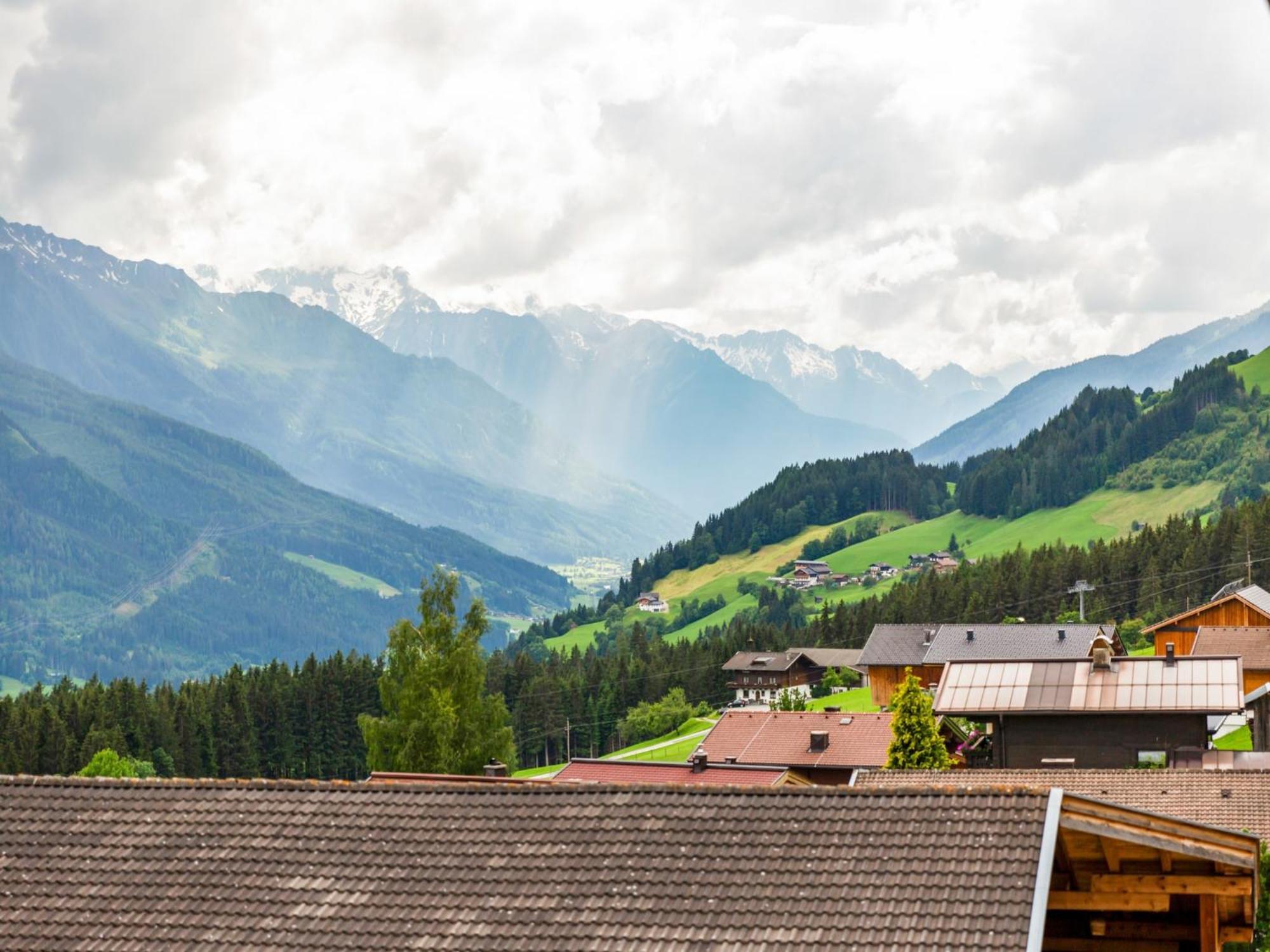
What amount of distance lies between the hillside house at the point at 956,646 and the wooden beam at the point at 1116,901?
2048 inches

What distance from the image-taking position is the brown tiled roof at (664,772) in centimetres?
4775

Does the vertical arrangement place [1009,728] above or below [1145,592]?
below

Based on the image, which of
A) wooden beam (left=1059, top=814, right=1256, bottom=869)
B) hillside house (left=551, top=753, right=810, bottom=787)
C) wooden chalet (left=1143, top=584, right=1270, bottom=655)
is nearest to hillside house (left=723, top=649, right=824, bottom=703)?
wooden chalet (left=1143, top=584, right=1270, bottom=655)

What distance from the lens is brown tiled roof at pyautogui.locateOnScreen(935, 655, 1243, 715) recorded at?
154ft

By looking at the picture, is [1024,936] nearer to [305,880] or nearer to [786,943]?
[786,943]

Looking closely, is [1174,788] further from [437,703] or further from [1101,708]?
[437,703]

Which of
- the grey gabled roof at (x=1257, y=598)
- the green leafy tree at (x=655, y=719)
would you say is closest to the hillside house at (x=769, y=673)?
the green leafy tree at (x=655, y=719)

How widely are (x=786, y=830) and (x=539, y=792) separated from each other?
8.78ft

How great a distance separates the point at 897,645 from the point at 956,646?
49.4 feet

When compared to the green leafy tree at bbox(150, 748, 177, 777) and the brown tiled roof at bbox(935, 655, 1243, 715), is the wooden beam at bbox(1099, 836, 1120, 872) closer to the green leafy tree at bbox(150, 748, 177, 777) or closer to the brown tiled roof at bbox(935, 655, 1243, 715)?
the brown tiled roof at bbox(935, 655, 1243, 715)

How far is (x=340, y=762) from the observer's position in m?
117

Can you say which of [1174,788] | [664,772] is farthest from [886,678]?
[1174,788]

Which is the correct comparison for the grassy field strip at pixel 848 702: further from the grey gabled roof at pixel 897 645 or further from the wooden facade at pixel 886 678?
the grey gabled roof at pixel 897 645

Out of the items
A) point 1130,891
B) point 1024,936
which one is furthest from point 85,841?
point 1130,891
